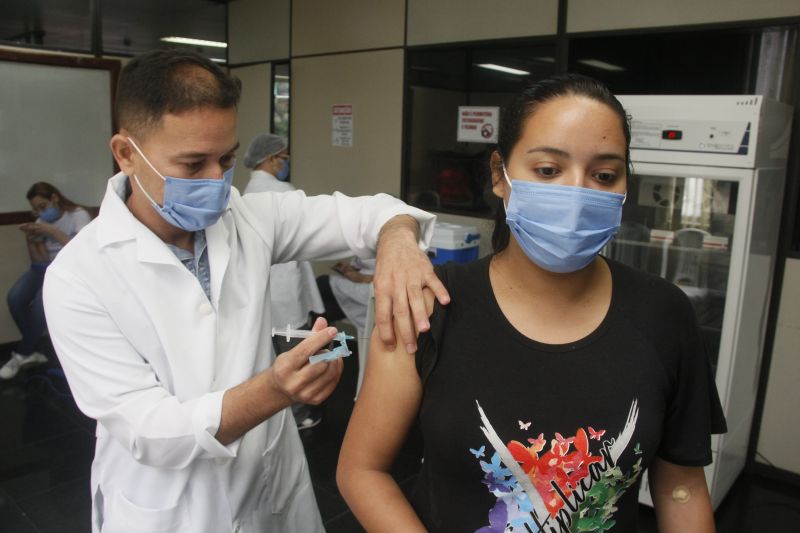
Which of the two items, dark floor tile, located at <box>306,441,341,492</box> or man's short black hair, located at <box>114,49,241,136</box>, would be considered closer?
man's short black hair, located at <box>114,49,241,136</box>

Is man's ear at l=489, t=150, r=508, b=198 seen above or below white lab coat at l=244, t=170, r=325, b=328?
above

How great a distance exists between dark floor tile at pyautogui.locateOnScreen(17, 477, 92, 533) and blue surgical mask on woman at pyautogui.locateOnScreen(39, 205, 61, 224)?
208cm

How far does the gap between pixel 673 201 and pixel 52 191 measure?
394 centimetres

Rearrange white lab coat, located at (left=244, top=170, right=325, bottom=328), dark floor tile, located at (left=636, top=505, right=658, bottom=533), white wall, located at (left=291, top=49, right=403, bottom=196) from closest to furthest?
dark floor tile, located at (left=636, top=505, right=658, bottom=533) < white lab coat, located at (left=244, top=170, right=325, bottom=328) < white wall, located at (left=291, top=49, right=403, bottom=196)

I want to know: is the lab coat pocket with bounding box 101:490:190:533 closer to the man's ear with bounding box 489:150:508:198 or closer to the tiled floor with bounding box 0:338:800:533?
the man's ear with bounding box 489:150:508:198

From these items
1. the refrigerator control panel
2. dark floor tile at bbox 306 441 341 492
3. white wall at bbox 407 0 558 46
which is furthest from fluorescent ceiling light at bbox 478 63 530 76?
dark floor tile at bbox 306 441 341 492

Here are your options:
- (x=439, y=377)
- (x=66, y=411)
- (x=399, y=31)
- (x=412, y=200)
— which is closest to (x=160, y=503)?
(x=439, y=377)

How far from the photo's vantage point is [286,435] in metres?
1.42

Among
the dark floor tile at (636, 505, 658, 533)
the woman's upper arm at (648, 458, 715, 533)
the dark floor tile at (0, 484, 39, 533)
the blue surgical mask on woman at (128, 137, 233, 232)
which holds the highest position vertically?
the blue surgical mask on woman at (128, 137, 233, 232)

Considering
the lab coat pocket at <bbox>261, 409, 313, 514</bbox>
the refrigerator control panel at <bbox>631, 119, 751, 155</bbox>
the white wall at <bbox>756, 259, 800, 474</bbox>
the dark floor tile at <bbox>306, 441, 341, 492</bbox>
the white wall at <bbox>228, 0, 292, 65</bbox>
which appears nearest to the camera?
the lab coat pocket at <bbox>261, 409, 313, 514</bbox>

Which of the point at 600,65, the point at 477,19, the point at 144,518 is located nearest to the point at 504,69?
the point at 477,19

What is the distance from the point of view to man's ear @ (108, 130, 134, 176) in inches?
47.8

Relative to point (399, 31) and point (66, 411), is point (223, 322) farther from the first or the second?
point (399, 31)

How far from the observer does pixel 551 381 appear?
0.98 metres
